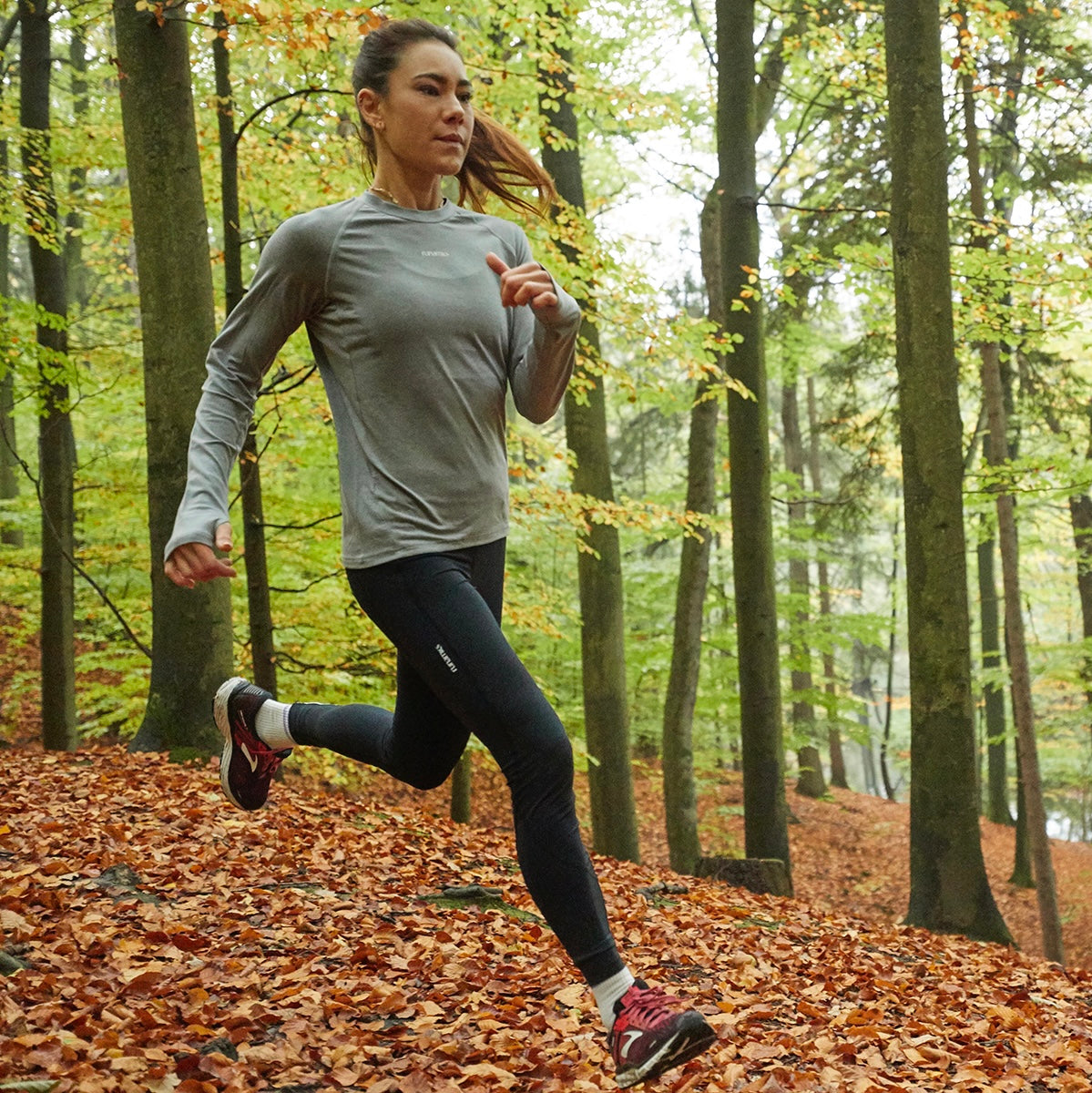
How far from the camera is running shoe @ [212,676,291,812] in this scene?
3.89 m

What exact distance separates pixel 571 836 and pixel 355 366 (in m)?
1.36

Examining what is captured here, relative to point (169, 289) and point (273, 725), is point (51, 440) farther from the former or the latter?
point (273, 725)

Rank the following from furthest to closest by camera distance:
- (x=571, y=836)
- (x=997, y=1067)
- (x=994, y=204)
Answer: (x=994, y=204), (x=997, y=1067), (x=571, y=836)

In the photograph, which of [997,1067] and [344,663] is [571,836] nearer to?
[997,1067]

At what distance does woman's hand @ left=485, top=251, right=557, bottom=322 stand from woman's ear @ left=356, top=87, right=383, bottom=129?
765mm

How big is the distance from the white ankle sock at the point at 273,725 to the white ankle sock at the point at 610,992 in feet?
5.22

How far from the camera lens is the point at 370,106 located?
→ 10.1ft

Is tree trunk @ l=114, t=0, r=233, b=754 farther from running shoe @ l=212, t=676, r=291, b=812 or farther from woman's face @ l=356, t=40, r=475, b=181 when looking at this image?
woman's face @ l=356, t=40, r=475, b=181

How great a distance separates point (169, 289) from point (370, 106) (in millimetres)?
4214

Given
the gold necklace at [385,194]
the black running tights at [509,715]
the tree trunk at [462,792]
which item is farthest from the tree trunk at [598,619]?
the black running tights at [509,715]

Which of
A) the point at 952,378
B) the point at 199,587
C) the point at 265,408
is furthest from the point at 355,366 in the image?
the point at 265,408

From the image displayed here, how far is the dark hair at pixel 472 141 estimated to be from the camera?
9.87ft

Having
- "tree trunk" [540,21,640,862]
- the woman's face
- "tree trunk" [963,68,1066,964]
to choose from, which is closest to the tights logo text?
the woman's face

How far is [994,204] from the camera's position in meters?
14.9
